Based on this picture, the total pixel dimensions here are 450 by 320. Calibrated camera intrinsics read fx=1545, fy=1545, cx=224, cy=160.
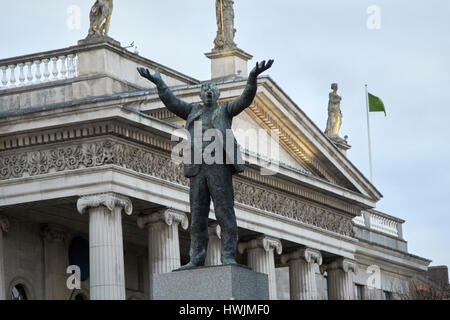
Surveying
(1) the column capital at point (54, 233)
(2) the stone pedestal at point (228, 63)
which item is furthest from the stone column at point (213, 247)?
(2) the stone pedestal at point (228, 63)

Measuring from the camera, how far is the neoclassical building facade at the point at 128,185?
1569 inches

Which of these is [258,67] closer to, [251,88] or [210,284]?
[251,88]

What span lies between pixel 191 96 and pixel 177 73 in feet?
9.14

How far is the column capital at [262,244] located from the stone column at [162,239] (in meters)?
5.82

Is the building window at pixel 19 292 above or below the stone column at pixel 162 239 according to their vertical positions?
below

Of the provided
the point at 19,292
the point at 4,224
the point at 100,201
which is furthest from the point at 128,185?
the point at 19,292

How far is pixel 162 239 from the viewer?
138ft

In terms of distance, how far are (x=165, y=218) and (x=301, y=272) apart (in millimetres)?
10079

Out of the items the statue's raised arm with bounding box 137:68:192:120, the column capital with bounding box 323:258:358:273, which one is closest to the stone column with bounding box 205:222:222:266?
the column capital with bounding box 323:258:358:273

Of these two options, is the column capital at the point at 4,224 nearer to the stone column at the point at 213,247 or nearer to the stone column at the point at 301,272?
the stone column at the point at 213,247

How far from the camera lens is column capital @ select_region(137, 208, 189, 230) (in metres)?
42.1
